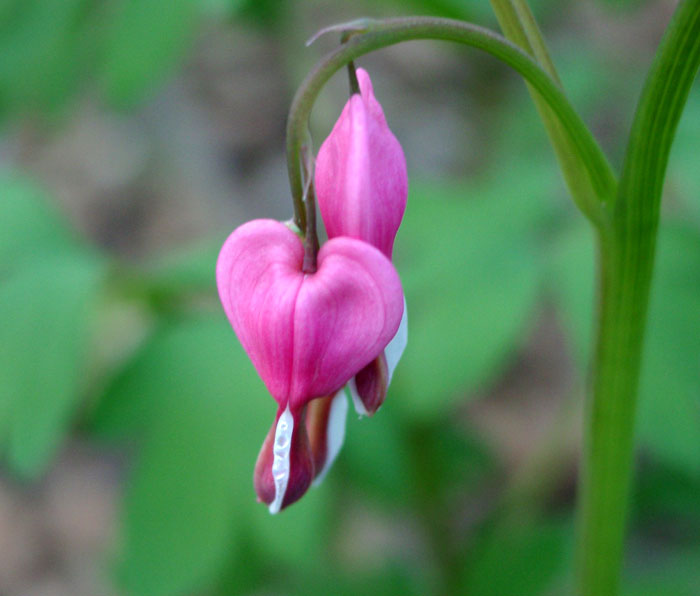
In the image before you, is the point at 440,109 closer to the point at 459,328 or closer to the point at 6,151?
the point at 6,151

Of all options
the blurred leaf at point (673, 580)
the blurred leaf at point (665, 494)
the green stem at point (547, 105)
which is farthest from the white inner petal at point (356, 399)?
the blurred leaf at point (665, 494)

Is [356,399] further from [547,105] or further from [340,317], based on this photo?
[547,105]

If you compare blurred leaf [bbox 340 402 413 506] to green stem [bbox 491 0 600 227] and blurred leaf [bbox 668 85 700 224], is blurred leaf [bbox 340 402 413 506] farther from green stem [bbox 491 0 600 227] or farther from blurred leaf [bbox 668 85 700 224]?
green stem [bbox 491 0 600 227]

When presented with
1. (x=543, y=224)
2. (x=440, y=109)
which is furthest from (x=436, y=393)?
(x=440, y=109)

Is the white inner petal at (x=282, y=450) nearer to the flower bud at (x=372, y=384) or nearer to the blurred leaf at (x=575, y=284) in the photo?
the flower bud at (x=372, y=384)

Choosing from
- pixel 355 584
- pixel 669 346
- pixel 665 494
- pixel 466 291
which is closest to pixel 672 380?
pixel 669 346

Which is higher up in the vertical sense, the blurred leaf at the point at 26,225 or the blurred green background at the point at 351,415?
the blurred leaf at the point at 26,225

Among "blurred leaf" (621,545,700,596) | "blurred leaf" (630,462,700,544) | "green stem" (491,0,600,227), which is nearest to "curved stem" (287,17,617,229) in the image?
"green stem" (491,0,600,227)

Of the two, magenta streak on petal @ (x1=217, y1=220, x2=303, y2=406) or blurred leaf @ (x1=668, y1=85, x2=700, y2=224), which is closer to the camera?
magenta streak on petal @ (x1=217, y1=220, x2=303, y2=406)
